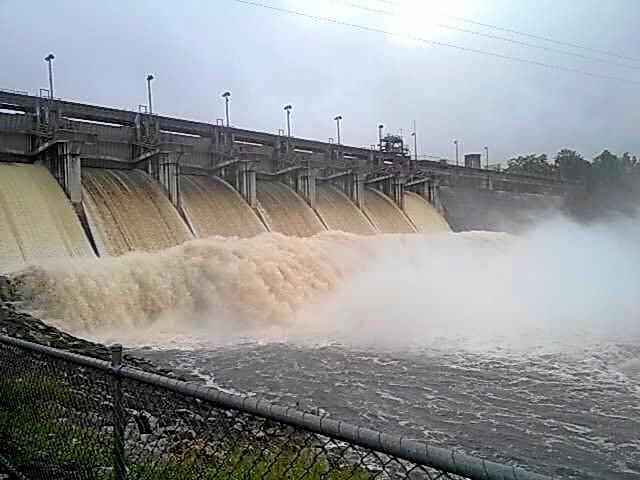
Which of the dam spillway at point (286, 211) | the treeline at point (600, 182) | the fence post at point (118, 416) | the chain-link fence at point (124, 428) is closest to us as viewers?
the chain-link fence at point (124, 428)

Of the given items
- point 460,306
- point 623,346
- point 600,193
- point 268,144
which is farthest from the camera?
point 600,193

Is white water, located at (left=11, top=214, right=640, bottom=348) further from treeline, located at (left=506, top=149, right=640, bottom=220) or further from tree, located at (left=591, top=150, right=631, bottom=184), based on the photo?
tree, located at (left=591, top=150, right=631, bottom=184)

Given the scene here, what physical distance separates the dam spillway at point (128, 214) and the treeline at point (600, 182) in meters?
38.5

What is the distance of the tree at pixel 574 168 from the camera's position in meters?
59.9

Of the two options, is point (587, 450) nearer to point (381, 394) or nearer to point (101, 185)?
point (381, 394)

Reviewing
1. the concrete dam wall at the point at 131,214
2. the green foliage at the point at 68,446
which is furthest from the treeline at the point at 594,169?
the green foliage at the point at 68,446

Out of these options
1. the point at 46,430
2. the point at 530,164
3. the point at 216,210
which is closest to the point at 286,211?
the point at 216,210

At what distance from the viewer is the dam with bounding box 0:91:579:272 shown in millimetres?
16031

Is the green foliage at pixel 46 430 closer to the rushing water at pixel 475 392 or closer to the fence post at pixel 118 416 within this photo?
the fence post at pixel 118 416

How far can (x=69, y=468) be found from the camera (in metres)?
3.59

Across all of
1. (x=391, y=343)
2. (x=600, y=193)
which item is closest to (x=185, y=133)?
(x=391, y=343)

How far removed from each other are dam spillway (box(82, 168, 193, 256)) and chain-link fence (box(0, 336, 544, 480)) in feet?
40.4

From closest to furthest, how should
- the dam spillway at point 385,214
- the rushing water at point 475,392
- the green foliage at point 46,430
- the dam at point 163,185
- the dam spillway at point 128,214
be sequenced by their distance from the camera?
the green foliage at point 46,430 < the rushing water at point 475,392 < the dam at point 163,185 < the dam spillway at point 128,214 < the dam spillway at point 385,214

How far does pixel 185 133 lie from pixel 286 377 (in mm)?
16531
